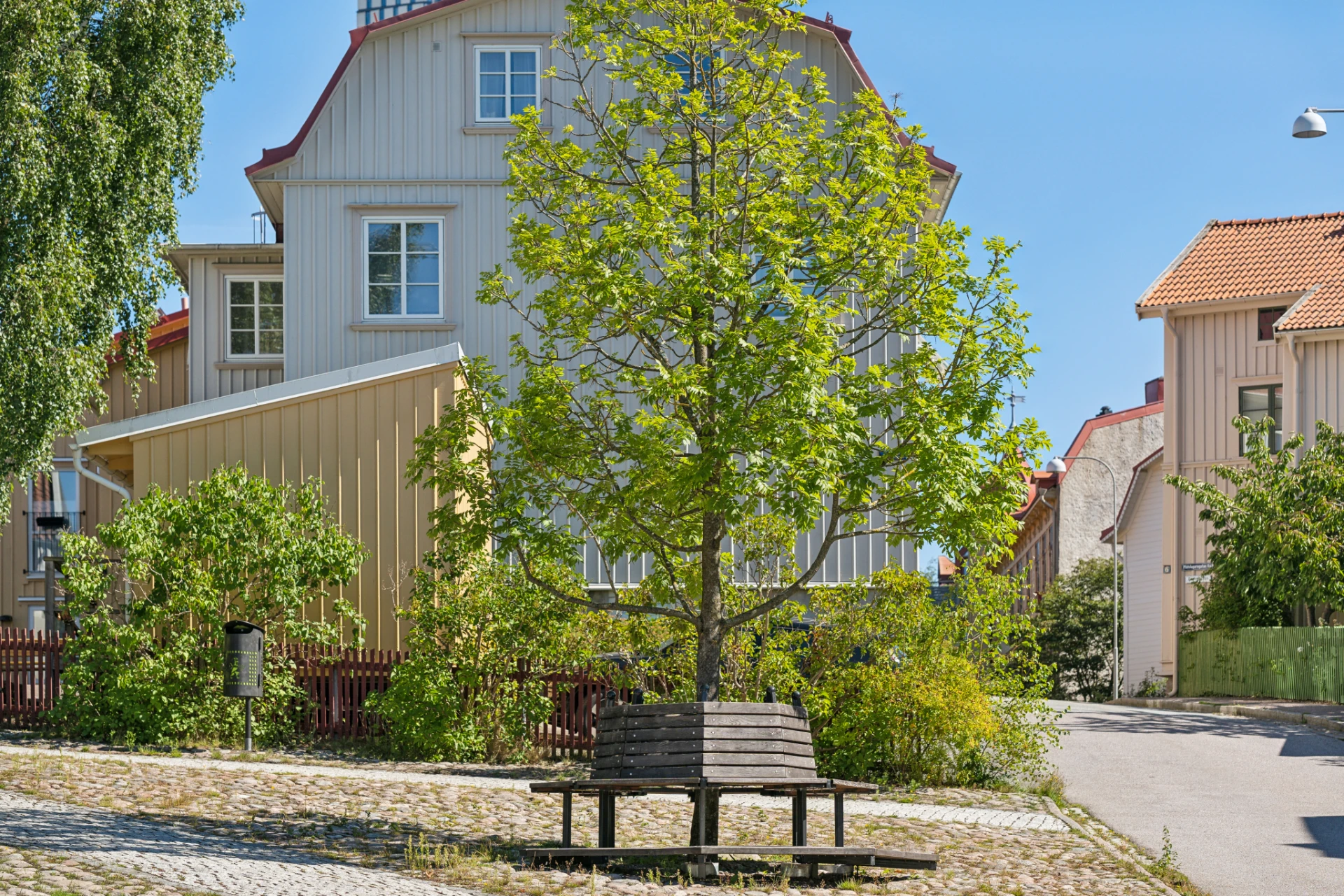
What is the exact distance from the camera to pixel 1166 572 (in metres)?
36.9

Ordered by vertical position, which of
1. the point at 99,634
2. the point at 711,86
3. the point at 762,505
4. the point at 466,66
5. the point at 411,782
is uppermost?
the point at 466,66

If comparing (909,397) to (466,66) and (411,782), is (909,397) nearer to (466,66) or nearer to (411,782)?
(411,782)

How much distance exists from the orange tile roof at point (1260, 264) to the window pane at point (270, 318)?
20.7 meters

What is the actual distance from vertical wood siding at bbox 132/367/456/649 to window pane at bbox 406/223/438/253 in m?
5.76

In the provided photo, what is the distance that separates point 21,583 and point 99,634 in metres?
15.4

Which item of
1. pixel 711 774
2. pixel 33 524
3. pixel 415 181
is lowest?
pixel 711 774

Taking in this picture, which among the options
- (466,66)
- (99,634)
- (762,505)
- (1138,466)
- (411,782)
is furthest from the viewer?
(1138,466)

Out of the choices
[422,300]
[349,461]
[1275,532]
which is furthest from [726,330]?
[1275,532]

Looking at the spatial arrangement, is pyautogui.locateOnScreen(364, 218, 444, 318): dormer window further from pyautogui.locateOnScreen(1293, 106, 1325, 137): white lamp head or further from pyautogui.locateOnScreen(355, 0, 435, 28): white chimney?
pyautogui.locateOnScreen(355, 0, 435, 28): white chimney

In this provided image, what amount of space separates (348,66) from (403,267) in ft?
10.3

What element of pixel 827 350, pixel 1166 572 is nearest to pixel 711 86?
pixel 827 350

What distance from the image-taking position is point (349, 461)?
Result: 59.6 feet

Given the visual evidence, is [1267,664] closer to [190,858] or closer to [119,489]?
[119,489]

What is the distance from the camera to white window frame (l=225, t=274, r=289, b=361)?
950 inches
